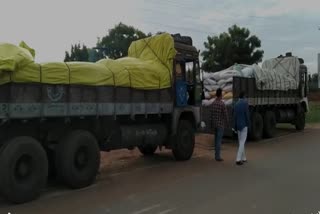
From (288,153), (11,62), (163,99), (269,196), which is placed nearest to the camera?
(11,62)

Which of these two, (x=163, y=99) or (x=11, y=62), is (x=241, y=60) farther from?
(x=11, y=62)

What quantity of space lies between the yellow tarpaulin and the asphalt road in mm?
2086

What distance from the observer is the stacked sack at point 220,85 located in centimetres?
1864

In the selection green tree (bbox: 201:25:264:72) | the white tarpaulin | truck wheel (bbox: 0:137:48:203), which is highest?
green tree (bbox: 201:25:264:72)

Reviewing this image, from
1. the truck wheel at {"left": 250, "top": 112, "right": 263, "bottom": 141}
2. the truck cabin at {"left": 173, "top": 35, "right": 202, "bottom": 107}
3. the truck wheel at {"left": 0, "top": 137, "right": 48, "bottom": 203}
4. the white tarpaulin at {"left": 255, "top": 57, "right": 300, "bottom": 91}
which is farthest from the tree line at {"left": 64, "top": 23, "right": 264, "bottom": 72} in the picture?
the truck wheel at {"left": 0, "top": 137, "right": 48, "bottom": 203}

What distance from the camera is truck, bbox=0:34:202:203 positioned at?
8.58 meters

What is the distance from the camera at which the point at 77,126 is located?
34.5 feet

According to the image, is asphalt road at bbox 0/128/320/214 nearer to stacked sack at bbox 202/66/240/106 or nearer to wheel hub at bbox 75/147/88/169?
wheel hub at bbox 75/147/88/169

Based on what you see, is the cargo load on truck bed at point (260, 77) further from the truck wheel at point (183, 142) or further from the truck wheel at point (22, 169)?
the truck wheel at point (22, 169)

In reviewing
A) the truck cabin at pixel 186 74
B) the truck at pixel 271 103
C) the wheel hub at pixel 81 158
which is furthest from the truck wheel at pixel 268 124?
the wheel hub at pixel 81 158

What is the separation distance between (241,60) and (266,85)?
28.6 metres

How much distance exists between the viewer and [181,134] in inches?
547

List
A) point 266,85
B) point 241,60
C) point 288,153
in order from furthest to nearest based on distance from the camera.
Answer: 1. point 241,60
2. point 266,85
3. point 288,153

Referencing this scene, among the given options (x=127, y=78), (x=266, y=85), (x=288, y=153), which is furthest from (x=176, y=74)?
(x=266, y=85)
